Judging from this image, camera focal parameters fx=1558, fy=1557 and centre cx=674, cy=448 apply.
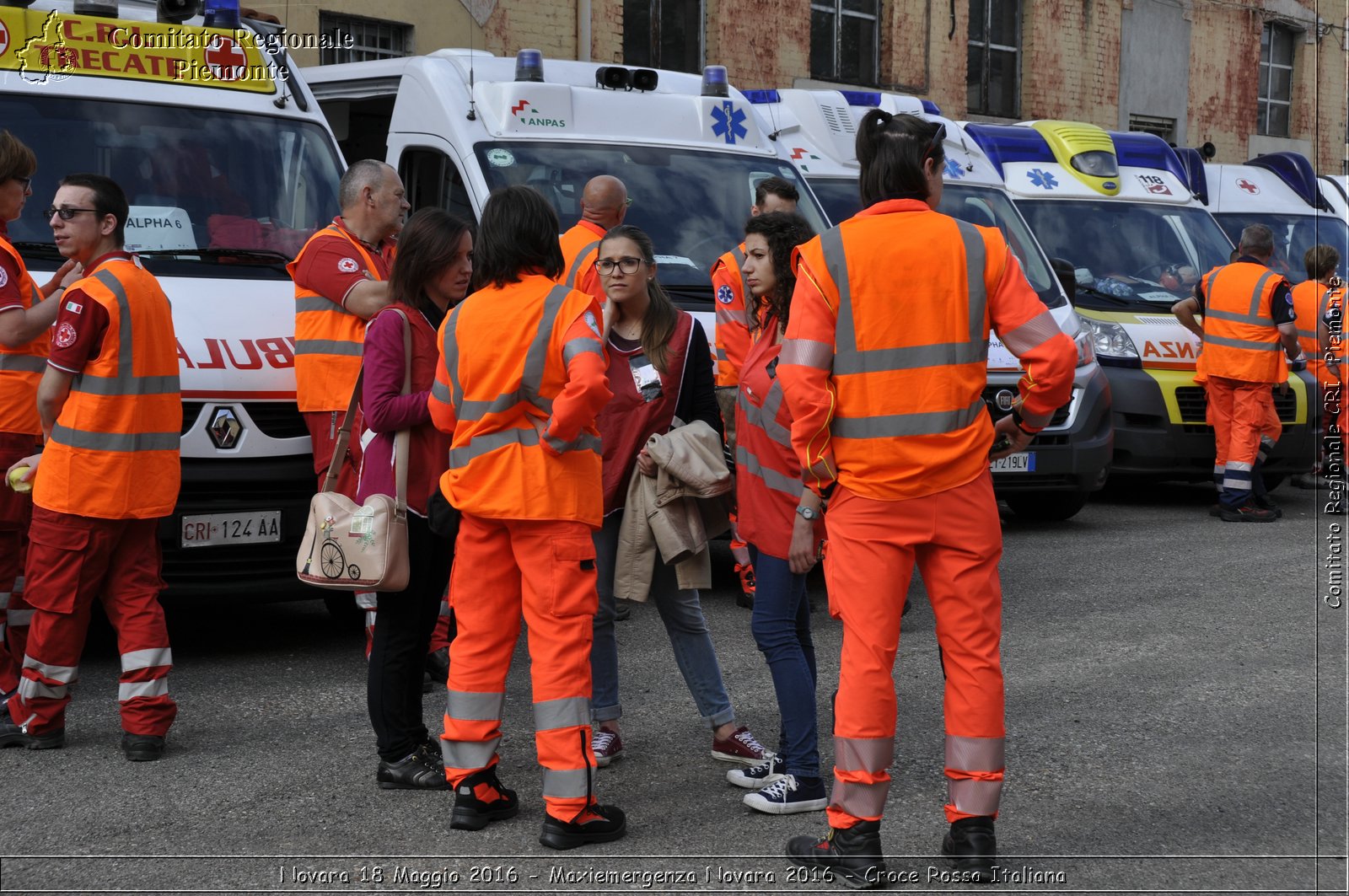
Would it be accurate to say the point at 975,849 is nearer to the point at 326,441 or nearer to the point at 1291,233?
the point at 326,441

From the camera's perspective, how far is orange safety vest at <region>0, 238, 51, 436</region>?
5676 mm

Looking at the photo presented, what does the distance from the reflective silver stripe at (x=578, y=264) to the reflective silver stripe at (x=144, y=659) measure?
2.15 m

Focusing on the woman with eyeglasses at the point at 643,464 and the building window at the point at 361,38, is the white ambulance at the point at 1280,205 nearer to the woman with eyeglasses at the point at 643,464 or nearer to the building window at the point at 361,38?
the building window at the point at 361,38

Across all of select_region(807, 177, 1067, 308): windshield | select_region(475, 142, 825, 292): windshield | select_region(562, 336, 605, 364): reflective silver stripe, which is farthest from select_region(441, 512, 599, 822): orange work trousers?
select_region(807, 177, 1067, 308): windshield

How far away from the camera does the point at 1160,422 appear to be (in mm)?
11141

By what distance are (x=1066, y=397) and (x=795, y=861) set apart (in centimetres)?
145

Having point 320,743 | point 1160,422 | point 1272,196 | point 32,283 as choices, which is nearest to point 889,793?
point 320,743

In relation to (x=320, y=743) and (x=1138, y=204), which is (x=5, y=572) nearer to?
(x=320, y=743)

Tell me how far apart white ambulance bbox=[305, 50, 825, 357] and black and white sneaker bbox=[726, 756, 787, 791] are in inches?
117

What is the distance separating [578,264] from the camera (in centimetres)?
639

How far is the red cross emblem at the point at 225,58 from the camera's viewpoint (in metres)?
7.27

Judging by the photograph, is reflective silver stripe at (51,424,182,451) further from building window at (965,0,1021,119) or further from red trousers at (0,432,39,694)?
building window at (965,0,1021,119)

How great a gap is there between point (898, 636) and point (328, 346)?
117 inches

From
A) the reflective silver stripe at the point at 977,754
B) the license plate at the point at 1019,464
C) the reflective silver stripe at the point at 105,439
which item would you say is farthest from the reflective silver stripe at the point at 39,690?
the license plate at the point at 1019,464
